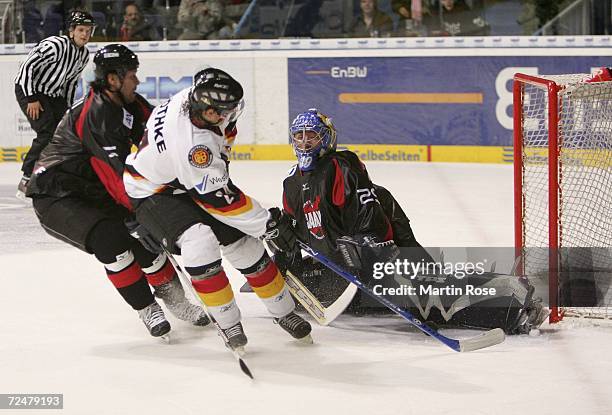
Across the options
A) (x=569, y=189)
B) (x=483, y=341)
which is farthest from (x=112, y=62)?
(x=569, y=189)

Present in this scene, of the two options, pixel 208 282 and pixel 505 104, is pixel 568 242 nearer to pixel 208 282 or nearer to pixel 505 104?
pixel 208 282

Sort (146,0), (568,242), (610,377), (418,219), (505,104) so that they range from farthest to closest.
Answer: (146,0)
(505,104)
(418,219)
(568,242)
(610,377)

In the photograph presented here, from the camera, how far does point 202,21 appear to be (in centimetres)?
843

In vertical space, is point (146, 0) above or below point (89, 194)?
above

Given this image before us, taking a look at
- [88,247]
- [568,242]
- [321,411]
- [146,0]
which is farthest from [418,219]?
[146,0]

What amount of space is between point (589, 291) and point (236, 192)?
1.42m

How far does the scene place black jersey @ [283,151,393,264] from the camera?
12.8ft

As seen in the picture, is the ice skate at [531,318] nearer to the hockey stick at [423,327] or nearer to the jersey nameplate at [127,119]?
the hockey stick at [423,327]

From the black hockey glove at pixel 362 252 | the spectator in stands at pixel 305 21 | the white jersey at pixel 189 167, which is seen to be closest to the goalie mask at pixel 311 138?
the black hockey glove at pixel 362 252

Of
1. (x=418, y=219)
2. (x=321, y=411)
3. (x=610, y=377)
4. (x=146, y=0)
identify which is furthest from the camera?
(x=146, y=0)

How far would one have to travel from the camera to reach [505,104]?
772 centimetres

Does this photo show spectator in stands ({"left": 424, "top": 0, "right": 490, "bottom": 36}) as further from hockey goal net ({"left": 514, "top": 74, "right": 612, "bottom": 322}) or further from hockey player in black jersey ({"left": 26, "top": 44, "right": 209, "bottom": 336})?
hockey player in black jersey ({"left": 26, "top": 44, "right": 209, "bottom": 336})

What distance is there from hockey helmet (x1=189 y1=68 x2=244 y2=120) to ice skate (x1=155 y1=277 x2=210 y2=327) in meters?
0.90

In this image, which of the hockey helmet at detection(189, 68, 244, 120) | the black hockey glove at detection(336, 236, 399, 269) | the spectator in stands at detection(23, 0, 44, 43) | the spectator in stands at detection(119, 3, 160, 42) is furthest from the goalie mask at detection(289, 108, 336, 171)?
the spectator in stands at detection(23, 0, 44, 43)
